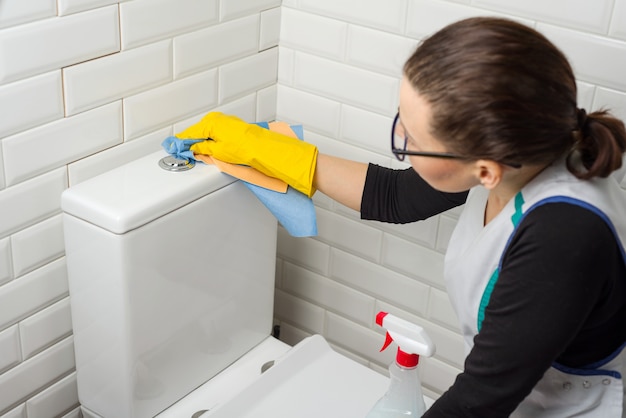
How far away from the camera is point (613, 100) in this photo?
1.17 meters

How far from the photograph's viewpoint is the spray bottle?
982 millimetres

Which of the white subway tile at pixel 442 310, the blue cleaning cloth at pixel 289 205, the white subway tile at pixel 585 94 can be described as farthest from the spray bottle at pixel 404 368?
the white subway tile at pixel 585 94

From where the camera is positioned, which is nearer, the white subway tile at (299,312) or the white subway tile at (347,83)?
the white subway tile at (347,83)

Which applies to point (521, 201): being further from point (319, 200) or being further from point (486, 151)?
point (319, 200)

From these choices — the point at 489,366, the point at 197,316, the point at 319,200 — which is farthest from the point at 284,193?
the point at 489,366

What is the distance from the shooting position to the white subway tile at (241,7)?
4.30 ft

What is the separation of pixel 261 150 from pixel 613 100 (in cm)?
53

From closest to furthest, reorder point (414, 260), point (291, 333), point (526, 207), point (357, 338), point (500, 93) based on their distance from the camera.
Result: 1. point (500, 93)
2. point (526, 207)
3. point (414, 260)
4. point (357, 338)
5. point (291, 333)

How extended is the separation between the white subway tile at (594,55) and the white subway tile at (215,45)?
0.50 meters

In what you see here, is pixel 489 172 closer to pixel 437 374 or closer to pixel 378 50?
pixel 378 50

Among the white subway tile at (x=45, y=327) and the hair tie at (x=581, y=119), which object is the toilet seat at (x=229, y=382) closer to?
the white subway tile at (x=45, y=327)

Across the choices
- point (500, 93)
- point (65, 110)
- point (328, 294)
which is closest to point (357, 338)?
point (328, 294)

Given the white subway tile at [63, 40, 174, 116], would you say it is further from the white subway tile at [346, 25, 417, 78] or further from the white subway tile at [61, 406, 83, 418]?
the white subway tile at [61, 406, 83, 418]

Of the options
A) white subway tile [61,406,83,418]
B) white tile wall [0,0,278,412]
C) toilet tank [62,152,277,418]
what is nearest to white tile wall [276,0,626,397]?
white tile wall [0,0,278,412]
